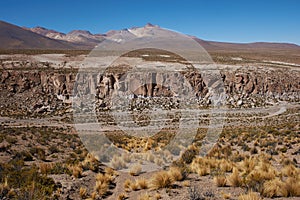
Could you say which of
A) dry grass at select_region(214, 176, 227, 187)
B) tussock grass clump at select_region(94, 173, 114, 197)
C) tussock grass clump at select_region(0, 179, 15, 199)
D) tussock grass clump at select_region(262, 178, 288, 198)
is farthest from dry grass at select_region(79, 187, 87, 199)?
tussock grass clump at select_region(262, 178, 288, 198)

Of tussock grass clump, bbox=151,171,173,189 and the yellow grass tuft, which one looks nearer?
the yellow grass tuft

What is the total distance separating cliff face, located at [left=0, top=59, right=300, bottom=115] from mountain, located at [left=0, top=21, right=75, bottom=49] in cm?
11582

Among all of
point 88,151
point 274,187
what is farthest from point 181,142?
point 274,187

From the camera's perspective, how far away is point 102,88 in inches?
1416

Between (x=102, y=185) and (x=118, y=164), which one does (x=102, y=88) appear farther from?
(x=102, y=185)

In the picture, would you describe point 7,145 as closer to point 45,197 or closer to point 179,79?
point 45,197

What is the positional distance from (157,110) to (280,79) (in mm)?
23627

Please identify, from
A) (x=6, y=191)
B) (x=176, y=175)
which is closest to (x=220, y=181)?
(x=176, y=175)

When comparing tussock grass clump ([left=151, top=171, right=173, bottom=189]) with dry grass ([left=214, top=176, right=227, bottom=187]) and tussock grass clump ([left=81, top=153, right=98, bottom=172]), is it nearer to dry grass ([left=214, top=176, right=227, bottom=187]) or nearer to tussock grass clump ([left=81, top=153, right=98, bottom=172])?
dry grass ([left=214, top=176, right=227, bottom=187])

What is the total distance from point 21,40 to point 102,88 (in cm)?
14503

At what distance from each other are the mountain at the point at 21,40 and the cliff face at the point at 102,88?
116 m

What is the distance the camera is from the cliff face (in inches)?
1359

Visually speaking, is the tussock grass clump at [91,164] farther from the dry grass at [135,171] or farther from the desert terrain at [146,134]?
the dry grass at [135,171]

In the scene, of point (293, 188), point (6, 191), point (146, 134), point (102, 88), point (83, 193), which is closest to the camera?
point (293, 188)
